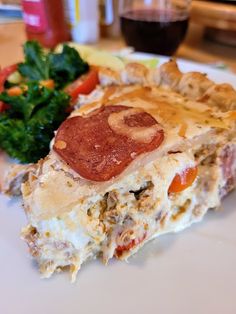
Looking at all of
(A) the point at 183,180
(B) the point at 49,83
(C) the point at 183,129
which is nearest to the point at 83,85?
(B) the point at 49,83

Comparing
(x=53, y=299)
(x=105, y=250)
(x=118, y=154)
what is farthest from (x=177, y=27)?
(x=53, y=299)

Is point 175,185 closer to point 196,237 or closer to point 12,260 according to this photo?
point 196,237

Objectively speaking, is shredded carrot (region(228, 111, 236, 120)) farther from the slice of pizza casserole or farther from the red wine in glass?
the red wine in glass

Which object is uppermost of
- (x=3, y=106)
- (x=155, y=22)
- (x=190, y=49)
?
(x=155, y=22)

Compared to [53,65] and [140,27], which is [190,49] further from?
[53,65]

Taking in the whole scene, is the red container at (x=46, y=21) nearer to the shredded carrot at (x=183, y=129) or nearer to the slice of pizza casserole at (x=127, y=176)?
the slice of pizza casserole at (x=127, y=176)

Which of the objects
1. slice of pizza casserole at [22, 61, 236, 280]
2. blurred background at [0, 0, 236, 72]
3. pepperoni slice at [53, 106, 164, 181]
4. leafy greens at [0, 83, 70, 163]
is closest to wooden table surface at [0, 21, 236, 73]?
blurred background at [0, 0, 236, 72]
